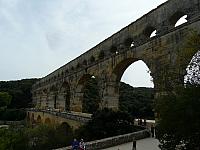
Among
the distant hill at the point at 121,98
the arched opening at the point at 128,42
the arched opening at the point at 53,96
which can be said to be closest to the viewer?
the arched opening at the point at 128,42

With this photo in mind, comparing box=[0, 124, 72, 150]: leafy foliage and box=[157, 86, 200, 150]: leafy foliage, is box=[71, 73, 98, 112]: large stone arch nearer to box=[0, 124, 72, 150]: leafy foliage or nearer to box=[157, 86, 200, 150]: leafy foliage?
box=[0, 124, 72, 150]: leafy foliage

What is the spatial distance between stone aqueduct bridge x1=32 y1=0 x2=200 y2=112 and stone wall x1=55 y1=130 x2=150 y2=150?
2.75 meters

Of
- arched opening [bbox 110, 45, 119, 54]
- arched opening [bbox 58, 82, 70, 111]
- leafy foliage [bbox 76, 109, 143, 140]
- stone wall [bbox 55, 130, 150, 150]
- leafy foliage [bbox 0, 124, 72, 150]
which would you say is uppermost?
arched opening [bbox 110, 45, 119, 54]

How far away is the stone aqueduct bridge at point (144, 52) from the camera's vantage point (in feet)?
48.9

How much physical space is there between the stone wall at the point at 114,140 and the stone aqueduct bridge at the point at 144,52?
2.75m

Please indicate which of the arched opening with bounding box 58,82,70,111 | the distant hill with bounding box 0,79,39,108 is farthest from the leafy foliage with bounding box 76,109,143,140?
the distant hill with bounding box 0,79,39,108

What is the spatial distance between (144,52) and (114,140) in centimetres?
638

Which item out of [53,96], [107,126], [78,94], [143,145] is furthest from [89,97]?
[143,145]

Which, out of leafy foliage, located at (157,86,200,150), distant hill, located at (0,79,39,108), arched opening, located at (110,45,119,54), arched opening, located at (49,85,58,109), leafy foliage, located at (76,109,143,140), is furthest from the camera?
distant hill, located at (0,79,39,108)

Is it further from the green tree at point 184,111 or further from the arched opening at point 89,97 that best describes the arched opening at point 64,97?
the green tree at point 184,111

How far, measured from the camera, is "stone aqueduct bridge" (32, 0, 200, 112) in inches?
586

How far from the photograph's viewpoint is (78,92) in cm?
3247

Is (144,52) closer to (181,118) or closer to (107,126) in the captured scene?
(107,126)

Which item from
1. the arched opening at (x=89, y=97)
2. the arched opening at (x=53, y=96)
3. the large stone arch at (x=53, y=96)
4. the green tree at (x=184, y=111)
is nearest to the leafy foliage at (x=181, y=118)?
the green tree at (x=184, y=111)
